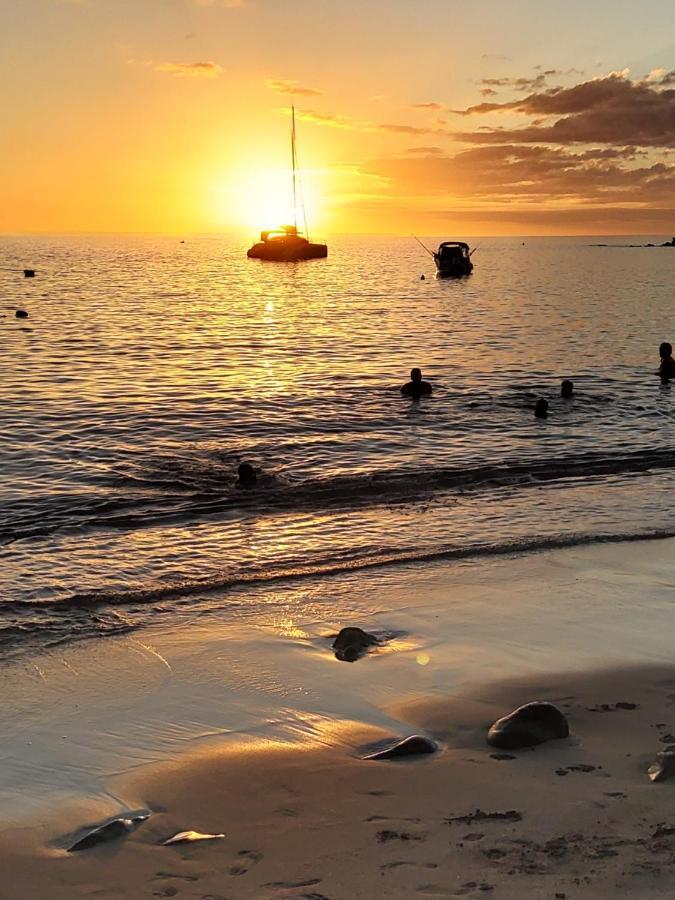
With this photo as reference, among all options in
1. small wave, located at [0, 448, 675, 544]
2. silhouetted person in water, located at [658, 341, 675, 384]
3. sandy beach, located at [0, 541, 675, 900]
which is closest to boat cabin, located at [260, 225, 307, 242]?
silhouetted person in water, located at [658, 341, 675, 384]

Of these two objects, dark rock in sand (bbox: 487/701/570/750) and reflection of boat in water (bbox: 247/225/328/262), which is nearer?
dark rock in sand (bbox: 487/701/570/750)

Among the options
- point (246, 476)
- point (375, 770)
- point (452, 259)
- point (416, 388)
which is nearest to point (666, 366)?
point (416, 388)

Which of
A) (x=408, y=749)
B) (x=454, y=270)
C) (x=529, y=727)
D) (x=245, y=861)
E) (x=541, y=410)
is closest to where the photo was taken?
(x=245, y=861)

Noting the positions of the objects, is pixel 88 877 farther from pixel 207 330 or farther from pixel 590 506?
pixel 207 330

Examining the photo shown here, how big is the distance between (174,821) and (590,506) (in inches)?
453

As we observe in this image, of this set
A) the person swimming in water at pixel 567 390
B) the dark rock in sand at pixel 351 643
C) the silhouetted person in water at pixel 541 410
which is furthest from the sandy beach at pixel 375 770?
the person swimming in water at pixel 567 390

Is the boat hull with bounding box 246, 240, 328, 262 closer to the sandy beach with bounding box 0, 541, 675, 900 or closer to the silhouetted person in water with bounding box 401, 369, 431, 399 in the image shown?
the silhouetted person in water with bounding box 401, 369, 431, 399

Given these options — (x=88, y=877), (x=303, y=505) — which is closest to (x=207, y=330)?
(x=303, y=505)

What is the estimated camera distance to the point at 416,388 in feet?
96.8

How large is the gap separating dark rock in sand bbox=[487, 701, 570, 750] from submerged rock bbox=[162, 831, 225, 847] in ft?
7.78

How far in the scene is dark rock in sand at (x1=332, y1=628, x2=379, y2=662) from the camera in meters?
9.24

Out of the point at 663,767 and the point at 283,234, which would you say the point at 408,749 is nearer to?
the point at 663,767

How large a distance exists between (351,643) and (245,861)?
386cm

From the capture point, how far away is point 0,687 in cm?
868
